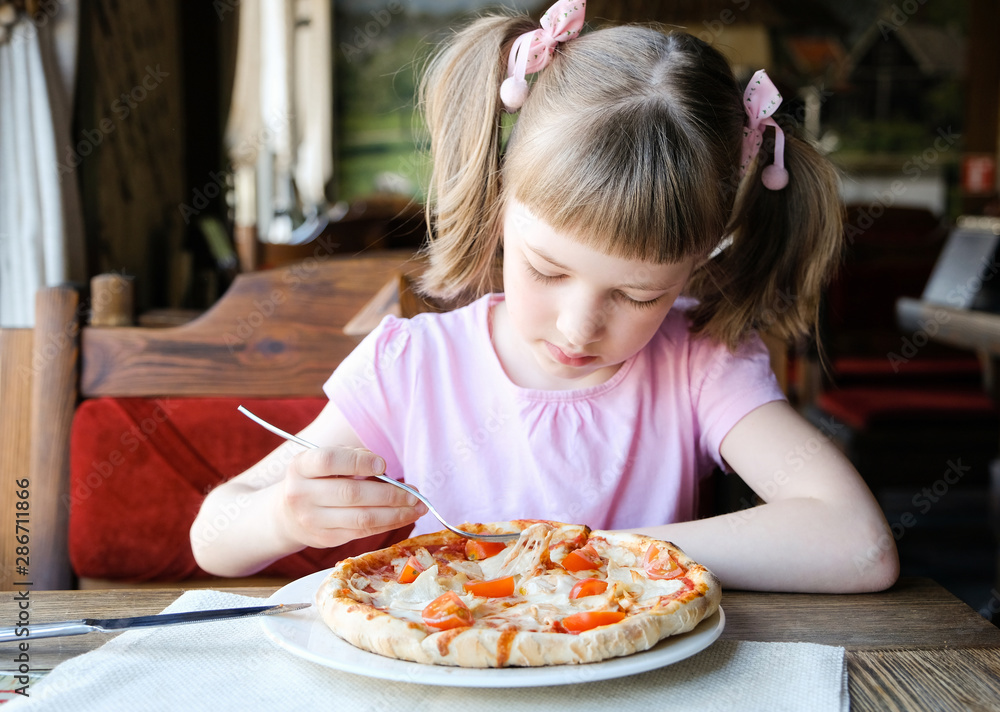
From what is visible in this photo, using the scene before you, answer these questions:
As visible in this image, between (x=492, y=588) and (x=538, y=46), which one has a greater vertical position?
(x=538, y=46)

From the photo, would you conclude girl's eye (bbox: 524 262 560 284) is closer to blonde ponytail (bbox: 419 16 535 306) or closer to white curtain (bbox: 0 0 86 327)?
blonde ponytail (bbox: 419 16 535 306)

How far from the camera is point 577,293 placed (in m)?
0.92

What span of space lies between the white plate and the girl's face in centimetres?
34

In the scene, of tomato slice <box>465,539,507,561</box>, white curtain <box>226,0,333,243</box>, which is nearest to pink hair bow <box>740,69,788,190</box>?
tomato slice <box>465,539,507,561</box>

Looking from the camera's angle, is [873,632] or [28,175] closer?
[873,632]

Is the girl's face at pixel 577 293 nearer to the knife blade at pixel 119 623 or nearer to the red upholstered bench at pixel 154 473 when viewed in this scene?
the knife blade at pixel 119 623

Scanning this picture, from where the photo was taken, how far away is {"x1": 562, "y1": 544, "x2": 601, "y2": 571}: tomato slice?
0.81 meters

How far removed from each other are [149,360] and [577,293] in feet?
2.42

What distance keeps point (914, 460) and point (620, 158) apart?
2.53 metres

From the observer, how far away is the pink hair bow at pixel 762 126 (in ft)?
3.51

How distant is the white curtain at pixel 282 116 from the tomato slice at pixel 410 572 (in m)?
3.28

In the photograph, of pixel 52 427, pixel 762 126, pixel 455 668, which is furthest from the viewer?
pixel 52 427

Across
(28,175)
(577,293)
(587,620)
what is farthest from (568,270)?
(28,175)

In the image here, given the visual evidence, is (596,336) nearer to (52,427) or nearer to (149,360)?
(149,360)
